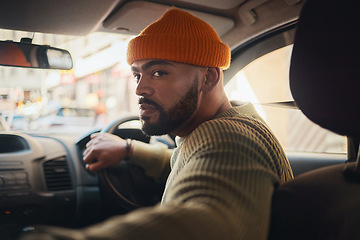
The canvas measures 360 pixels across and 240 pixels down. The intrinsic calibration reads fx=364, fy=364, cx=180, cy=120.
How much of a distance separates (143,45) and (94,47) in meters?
12.8

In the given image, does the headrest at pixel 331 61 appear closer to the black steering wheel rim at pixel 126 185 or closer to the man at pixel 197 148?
the man at pixel 197 148

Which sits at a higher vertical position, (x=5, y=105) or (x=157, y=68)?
(x=157, y=68)

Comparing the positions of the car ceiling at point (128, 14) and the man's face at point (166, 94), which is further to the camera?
A: the car ceiling at point (128, 14)

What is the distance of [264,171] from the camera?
3.14 ft

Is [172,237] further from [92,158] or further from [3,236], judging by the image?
[3,236]

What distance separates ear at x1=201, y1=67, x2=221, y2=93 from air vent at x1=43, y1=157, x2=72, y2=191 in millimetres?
1372

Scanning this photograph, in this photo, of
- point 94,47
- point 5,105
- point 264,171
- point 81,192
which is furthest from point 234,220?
point 94,47

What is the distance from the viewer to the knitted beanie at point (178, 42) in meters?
1.43

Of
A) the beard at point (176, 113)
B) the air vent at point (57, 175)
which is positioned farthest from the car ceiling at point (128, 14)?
the air vent at point (57, 175)

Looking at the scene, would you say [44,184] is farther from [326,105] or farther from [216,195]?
[326,105]

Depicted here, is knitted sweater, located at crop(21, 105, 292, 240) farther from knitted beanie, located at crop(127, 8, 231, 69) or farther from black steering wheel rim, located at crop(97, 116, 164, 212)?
black steering wheel rim, located at crop(97, 116, 164, 212)

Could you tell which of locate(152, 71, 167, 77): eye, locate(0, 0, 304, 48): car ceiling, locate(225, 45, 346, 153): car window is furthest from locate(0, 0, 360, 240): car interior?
locate(225, 45, 346, 153): car window

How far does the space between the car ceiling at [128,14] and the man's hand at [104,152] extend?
2.25 feet

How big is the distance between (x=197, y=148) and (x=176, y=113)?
455 mm
